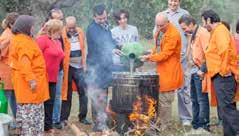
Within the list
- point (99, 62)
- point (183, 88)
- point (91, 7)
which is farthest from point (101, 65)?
point (91, 7)

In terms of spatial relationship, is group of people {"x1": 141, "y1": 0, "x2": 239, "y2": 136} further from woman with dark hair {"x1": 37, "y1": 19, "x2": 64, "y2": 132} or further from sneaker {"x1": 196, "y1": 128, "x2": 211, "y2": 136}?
woman with dark hair {"x1": 37, "y1": 19, "x2": 64, "y2": 132}

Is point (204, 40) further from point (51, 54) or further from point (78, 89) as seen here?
point (51, 54)

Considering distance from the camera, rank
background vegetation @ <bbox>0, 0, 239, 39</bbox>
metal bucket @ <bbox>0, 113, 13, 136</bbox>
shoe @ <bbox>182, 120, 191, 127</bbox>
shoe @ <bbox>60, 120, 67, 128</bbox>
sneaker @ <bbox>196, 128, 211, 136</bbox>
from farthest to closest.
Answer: background vegetation @ <bbox>0, 0, 239, 39</bbox>
shoe @ <bbox>182, 120, 191, 127</bbox>
shoe @ <bbox>60, 120, 67, 128</bbox>
sneaker @ <bbox>196, 128, 211, 136</bbox>
metal bucket @ <bbox>0, 113, 13, 136</bbox>

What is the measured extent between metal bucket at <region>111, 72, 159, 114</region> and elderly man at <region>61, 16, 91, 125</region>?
1021 mm

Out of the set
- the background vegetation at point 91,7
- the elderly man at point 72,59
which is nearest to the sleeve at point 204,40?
the elderly man at point 72,59

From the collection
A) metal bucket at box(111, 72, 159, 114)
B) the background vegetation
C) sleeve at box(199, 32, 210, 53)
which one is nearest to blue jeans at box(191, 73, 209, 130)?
sleeve at box(199, 32, 210, 53)

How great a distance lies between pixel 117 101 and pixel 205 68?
4.81 feet

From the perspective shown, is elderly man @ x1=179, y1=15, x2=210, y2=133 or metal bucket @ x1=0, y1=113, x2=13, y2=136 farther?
elderly man @ x1=179, y1=15, x2=210, y2=133

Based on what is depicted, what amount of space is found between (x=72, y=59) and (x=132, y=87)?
1409 millimetres

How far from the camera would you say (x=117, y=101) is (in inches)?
306

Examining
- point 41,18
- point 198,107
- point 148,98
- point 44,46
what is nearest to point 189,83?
point 198,107

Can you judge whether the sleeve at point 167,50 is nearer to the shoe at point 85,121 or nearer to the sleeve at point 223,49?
the sleeve at point 223,49

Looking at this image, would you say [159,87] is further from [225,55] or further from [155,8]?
[155,8]

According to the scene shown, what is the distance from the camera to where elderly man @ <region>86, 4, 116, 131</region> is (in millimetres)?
8242
